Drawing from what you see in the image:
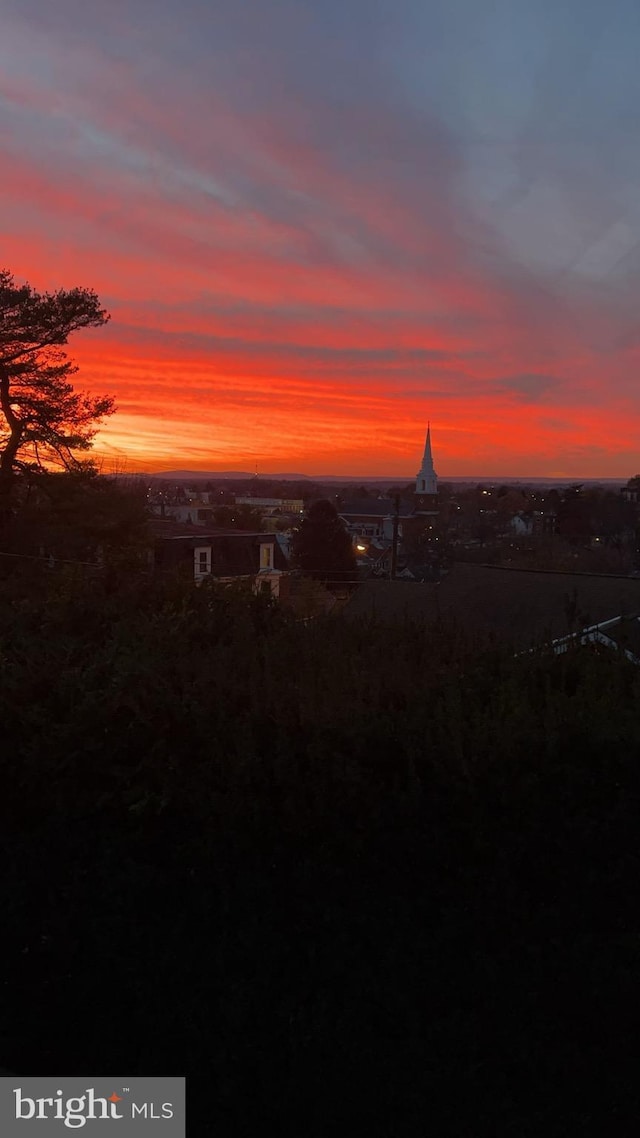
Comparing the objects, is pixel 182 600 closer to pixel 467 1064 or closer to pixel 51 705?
pixel 51 705

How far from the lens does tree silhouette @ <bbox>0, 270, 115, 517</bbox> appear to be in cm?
2033

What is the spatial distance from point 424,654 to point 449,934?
1259 millimetres

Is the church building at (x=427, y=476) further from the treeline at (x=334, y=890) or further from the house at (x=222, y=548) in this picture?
the treeline at (x=334, y=890)

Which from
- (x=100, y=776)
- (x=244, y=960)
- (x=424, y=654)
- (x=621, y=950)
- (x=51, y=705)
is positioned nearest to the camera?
(x=621, y=950)

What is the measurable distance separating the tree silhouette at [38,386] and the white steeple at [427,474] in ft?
320

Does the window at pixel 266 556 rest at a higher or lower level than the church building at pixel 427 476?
lower

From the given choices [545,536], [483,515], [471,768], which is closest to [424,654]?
[471,768]

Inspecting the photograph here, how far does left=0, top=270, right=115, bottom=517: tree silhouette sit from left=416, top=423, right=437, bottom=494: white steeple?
97594 millimetres

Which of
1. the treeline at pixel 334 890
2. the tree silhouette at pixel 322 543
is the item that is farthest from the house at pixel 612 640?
the tree silhouette at pixel 322 543

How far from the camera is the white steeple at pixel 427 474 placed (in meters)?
119

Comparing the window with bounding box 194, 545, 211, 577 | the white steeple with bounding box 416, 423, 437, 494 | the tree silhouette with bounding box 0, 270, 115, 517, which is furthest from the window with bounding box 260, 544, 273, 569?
the white steeple with bounding box 416, 423, 437, 494

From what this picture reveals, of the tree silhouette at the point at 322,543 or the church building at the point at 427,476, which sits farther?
the church building at the point at 427,476

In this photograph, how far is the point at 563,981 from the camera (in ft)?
8.29

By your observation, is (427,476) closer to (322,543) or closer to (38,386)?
(322,543)
